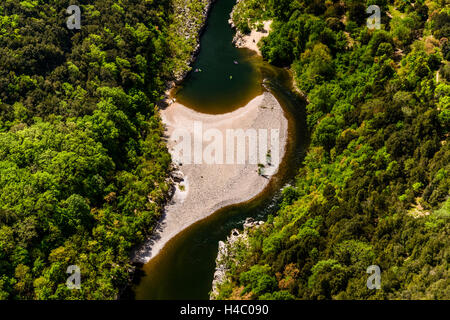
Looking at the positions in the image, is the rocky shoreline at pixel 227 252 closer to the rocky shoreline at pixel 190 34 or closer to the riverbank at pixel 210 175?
the riverbank at pixel 210 175

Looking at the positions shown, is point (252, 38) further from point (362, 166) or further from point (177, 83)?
point (362, 166)

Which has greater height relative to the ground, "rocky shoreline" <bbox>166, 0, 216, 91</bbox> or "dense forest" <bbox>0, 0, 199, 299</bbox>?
"rocky shoreline" <bbox>166, 0, 216, 91</bbox>

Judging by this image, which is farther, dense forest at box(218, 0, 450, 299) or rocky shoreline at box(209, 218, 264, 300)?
rocky shoreline at box(209, 218, 264, 300)

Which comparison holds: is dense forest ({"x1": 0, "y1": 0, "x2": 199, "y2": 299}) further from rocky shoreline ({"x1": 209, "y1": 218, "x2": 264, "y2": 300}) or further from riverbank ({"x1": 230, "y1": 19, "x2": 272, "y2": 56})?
riverbank ({"x1": 230, "y1": 19, "x2": 272, "y2": 56})

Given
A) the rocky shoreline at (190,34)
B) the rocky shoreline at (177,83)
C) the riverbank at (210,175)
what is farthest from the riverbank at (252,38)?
the riverbank at (210,175)

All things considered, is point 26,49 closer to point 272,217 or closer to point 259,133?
point 259,133

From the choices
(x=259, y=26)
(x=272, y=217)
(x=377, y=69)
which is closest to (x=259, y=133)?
(x=272, y=217)

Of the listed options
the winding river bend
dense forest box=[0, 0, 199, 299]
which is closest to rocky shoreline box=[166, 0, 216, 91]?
the winding river bend
